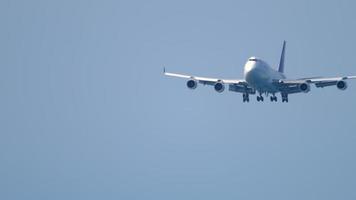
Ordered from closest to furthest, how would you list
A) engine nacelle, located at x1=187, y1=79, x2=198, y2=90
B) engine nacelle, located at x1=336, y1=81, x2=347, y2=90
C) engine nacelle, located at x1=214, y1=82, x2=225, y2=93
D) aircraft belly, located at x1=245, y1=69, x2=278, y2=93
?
aircraft belly, located at x1=245, y1=69, x2=278, y2=93 → engine nacelle, located at x1=336, y1=81, x2=347, y2=90 → engine nacelle, located at x1=214, y1=82, x2=225, y2=93 → engine nacelle, located at x1=187, y1=79, x2=198, y2=90

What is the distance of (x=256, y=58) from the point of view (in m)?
103

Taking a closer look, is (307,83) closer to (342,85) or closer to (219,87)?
(342,85)

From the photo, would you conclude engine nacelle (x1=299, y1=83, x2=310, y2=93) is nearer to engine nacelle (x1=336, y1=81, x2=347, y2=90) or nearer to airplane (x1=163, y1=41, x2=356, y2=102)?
airplane (x1=163, y1=41, x2=356, y2=102)

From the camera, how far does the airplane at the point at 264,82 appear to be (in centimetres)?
10156

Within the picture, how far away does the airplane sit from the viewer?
333 feet

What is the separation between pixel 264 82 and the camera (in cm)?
10269

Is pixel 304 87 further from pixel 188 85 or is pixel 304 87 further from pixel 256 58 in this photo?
pixel 188 85

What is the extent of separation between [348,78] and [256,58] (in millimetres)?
10964

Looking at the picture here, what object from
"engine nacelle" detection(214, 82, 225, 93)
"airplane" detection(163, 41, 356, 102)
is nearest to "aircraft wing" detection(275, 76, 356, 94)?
"airplane" detection(163, 41, 356, 102)

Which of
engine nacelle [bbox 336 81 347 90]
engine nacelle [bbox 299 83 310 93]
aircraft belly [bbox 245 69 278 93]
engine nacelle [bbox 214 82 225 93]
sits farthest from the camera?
engine nacelle [bbox 214 82 225 93]

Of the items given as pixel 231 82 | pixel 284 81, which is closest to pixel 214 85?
pixel 231 82

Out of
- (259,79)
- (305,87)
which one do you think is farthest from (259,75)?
(305,87)

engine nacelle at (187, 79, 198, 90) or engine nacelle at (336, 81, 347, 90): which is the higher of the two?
engine nacelle at (187, 79, 198, 90)

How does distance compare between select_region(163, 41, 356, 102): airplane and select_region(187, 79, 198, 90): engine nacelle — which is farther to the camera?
select_region(187, 79, 198, 90): engine nacelle
